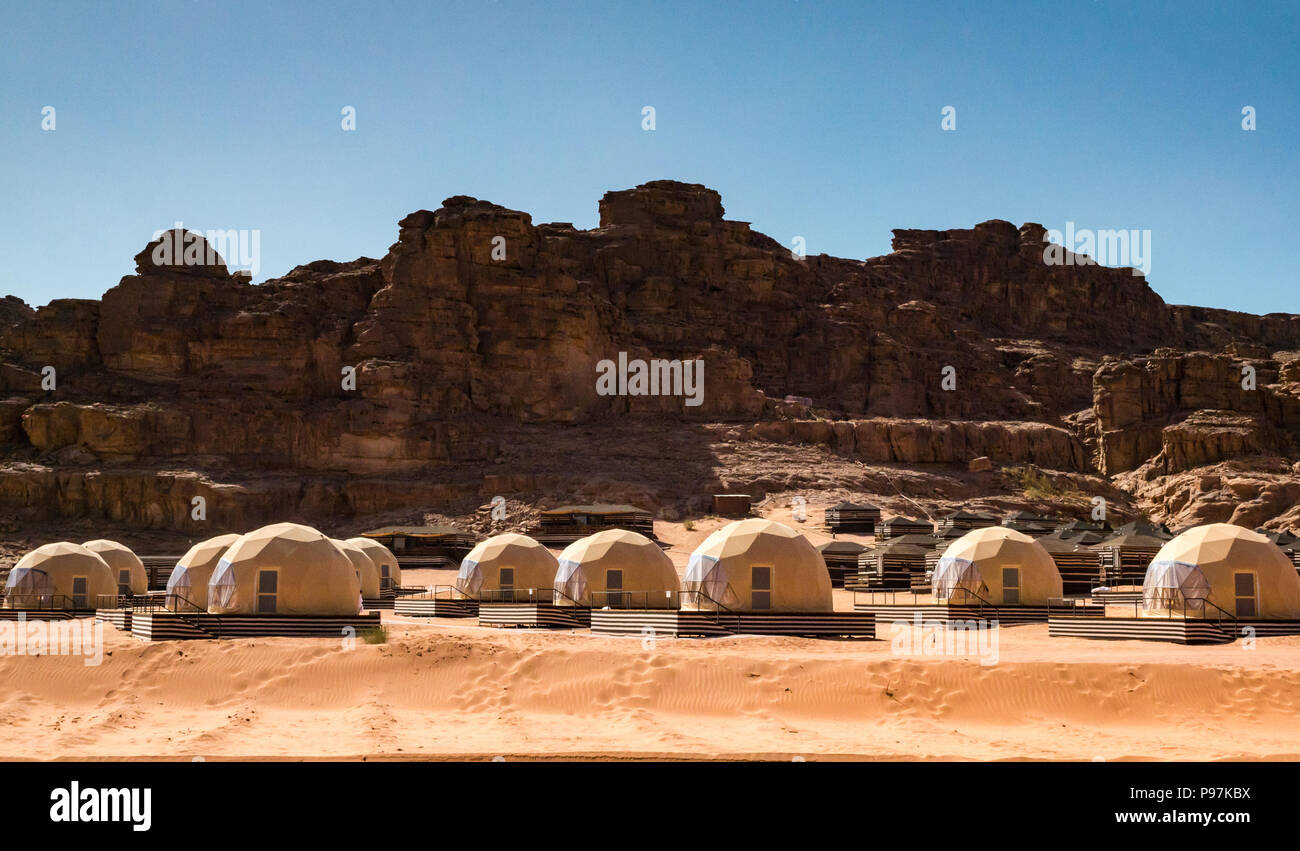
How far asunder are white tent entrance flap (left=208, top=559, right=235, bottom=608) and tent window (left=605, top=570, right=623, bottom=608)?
30.9 feet

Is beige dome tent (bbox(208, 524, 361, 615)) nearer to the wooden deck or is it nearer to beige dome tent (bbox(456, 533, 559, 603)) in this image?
the wooden deck

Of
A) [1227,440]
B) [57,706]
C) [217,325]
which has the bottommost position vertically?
[57,706]

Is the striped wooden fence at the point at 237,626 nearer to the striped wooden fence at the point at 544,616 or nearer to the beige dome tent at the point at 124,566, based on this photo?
the striped wooden fence at the point at 544,616

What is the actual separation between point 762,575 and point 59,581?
69.2 feet

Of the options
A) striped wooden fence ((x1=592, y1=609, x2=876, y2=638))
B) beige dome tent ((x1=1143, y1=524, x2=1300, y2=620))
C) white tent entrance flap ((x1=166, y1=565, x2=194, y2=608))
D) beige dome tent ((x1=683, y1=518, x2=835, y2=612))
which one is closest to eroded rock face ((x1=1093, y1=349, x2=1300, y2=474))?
beige dome tent ((x1=1143, y1=524, x2=1300, y2=620))

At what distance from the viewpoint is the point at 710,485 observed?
240 feet

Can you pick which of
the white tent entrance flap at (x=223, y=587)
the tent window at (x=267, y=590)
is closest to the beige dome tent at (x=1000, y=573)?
the tent window at (x=267, y=590)

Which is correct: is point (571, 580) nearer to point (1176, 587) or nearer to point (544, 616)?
point (544, 616)

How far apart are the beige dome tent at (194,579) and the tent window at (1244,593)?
81.5 ft

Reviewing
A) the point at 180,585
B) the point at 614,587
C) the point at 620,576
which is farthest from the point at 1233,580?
the point at 180,585
